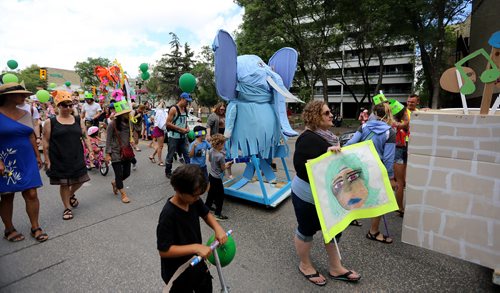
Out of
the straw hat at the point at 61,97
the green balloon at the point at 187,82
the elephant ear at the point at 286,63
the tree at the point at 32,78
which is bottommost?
the straw hat at the point at 61,97

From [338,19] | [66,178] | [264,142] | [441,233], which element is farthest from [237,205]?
[338,19]

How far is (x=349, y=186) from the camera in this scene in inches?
92.2

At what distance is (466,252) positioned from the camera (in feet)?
6.37

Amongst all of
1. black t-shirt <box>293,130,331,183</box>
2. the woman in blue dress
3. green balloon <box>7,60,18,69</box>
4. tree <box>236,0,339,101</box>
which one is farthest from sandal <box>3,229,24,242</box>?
tree <box>236,0,339,101</box>

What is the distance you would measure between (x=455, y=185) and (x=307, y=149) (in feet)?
3.51

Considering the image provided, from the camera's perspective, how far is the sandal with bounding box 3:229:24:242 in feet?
10.9

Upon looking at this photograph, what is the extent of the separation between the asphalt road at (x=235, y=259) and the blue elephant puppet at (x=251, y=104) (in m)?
1.07

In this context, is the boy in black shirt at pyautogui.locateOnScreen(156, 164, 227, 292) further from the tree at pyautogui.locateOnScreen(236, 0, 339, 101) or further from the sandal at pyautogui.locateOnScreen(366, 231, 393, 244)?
the tree at pyautogui.locateOnScreen(236, 0, 339, 101)

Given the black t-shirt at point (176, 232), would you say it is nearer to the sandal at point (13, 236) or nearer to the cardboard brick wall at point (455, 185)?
the cardboard brick wall at point (455, 185)

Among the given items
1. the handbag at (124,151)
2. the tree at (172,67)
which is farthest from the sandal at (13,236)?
the tree at (172,67)

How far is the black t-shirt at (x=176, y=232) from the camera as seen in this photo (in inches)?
59.2

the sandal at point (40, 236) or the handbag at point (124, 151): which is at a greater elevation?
the handbag at point (124, 151)

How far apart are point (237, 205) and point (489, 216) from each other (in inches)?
128

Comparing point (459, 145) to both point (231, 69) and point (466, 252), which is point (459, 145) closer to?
point (466, 252)
